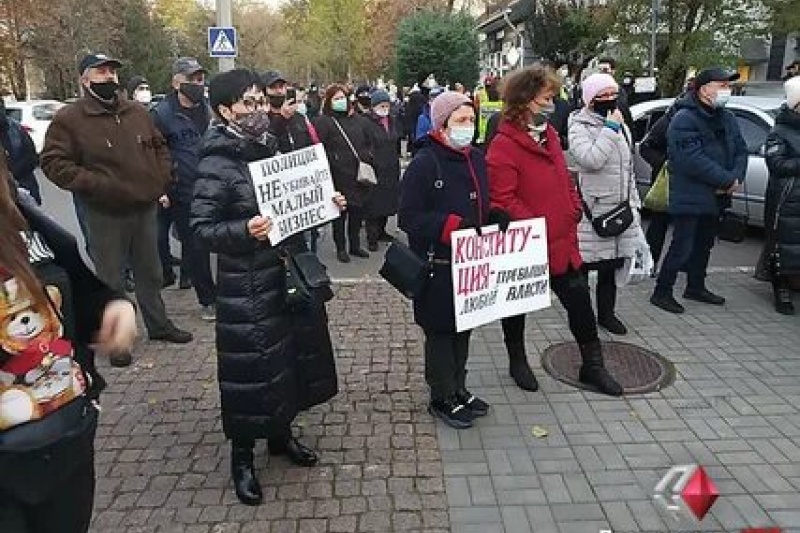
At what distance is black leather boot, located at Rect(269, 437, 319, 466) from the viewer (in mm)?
3807

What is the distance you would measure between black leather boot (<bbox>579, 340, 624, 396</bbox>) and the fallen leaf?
0.67 m

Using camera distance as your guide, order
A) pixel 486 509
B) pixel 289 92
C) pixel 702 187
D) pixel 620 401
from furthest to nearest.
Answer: pixel 289 92, pixel 702 187, pixel 620 401, pixel 486 509

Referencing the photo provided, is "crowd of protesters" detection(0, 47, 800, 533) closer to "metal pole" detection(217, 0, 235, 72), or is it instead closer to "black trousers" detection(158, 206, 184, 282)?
"black trousers" detection(158, 206, 184, 282)

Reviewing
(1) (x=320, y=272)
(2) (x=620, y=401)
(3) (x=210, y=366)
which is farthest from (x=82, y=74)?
(2) (x=620, y=401)

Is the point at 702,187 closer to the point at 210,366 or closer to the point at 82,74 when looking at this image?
the point at 210,366

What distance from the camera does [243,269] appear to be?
327 centimetres

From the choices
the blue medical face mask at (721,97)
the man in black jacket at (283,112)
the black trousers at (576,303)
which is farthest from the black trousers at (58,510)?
the blue medical face mask at (721,97)

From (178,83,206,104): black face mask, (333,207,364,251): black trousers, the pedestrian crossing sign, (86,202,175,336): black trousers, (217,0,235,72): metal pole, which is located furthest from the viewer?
(217,0,235,72): metal pole

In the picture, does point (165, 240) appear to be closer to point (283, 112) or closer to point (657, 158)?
point (283, 112)

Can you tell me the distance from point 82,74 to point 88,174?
2.28ft

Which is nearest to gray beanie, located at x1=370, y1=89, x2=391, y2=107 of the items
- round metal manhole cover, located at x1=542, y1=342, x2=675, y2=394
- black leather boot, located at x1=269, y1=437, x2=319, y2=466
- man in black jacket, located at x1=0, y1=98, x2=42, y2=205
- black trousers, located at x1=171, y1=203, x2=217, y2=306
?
black trousers, located at x1=171, y1=203, x2=217, y2=306

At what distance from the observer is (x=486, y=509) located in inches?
134

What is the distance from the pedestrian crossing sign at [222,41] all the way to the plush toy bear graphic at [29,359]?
9.63 m

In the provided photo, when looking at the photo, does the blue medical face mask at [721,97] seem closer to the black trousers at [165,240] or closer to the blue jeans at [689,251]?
the blue jeans at [689,251]
